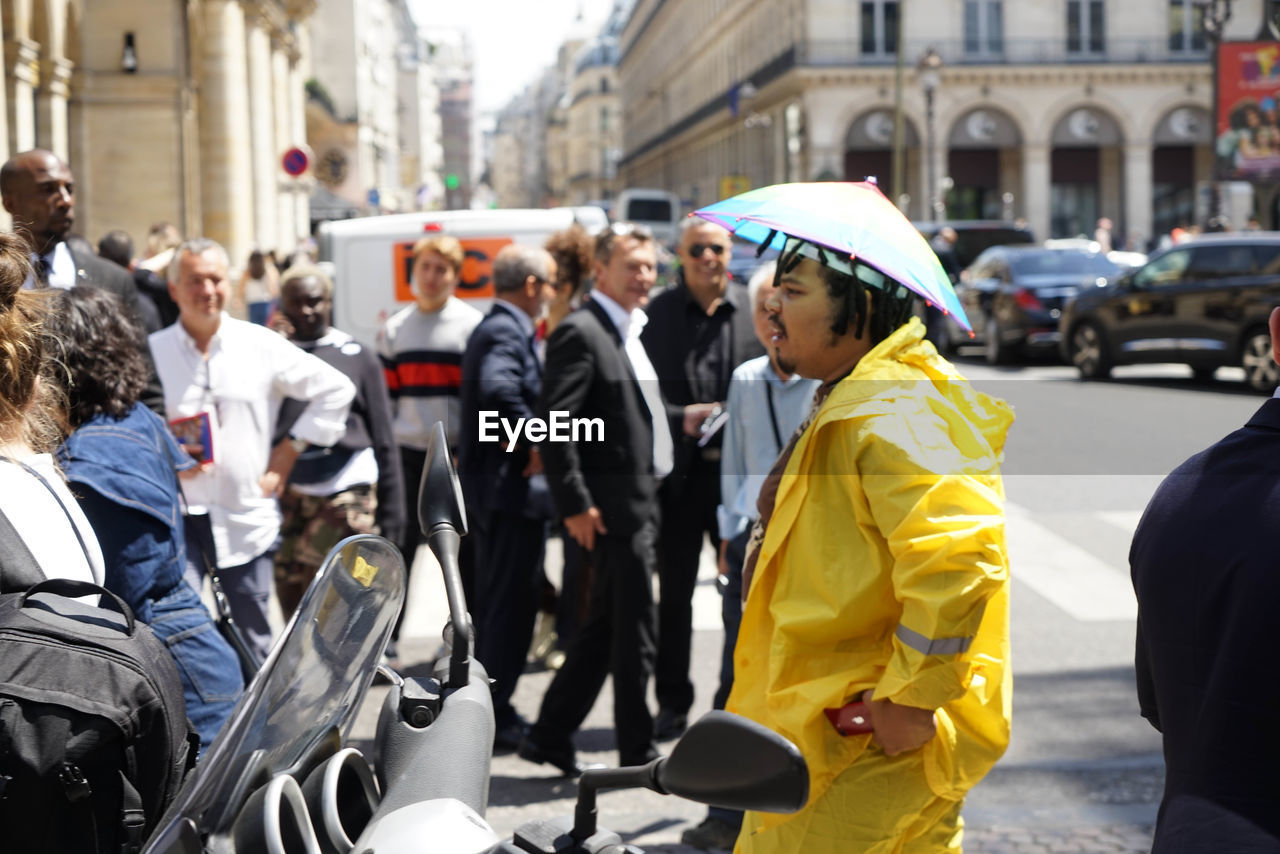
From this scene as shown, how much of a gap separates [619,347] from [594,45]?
16122 cm

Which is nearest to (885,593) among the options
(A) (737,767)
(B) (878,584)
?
(B) (878,584)

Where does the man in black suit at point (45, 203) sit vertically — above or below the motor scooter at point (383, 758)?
above

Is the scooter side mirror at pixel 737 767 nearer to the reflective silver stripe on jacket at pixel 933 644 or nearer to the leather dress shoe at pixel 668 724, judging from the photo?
the reflective silver stripe on jacket at pixel 933 644

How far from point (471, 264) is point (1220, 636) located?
9.65 meters

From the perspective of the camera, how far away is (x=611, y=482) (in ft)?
17.3

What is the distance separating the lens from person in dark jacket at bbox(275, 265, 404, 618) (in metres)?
6.16

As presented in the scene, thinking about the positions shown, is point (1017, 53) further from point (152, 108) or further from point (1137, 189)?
point (152, 108)

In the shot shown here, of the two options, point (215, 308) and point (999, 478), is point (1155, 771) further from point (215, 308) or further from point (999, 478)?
point (215, 308)

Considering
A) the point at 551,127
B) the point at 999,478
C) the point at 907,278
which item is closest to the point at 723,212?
the point at 907,278

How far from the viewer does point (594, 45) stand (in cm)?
16150

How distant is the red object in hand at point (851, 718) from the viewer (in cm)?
273

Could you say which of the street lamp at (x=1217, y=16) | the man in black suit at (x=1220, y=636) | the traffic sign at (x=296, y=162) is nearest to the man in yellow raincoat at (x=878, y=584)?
the man in black suit at (x=1220, y=636)

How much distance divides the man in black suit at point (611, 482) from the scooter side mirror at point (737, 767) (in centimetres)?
323

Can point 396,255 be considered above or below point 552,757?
above
